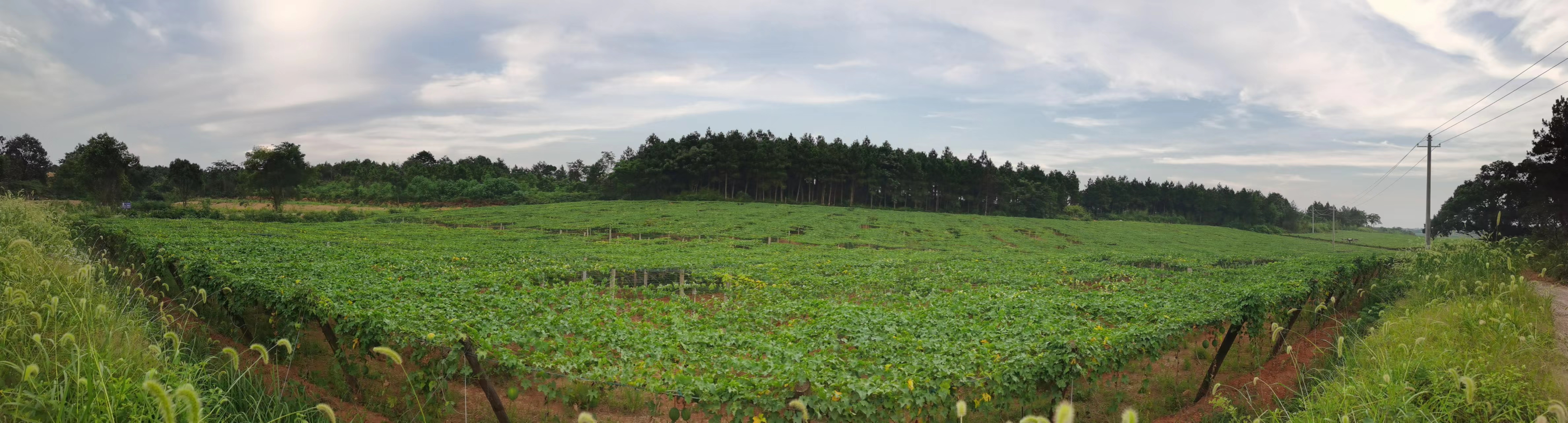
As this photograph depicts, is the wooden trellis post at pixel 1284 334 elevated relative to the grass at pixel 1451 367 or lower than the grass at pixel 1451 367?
lower

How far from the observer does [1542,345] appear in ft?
26.1

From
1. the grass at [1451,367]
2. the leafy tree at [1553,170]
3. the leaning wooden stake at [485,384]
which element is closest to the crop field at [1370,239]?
the leafy tree at [1553,170]

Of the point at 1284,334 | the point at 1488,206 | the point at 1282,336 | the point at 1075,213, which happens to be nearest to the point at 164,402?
the point at 1282,336

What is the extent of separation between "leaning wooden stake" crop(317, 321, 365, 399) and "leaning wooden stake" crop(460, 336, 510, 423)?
2.64 metres

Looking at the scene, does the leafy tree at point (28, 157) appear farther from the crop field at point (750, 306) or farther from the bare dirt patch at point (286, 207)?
the crop field at point (750, 306)

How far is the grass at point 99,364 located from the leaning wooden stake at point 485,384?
1.43 meters

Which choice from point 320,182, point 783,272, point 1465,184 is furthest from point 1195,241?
point 320,182

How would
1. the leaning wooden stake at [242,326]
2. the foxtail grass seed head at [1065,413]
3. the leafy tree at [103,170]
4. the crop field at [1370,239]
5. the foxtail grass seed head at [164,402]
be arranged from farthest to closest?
the crop field at [1370,239] → the leafy tree at [103,170] → the leaning wooden stake at [242,326] → the foxtail grass seed head at [1065,413] → the foxtail grass seed head at [164,402]

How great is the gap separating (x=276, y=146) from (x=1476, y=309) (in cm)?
7558

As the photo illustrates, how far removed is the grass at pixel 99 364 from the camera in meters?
3.88

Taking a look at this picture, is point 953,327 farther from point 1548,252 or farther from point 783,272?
point 1548,252

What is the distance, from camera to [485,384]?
672 centimetres

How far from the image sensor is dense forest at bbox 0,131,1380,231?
66812mm

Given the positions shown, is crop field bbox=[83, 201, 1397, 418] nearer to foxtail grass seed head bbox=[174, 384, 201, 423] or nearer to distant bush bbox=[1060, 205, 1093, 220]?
foxtail grass seed head bbox=[174, 384, 201, 423]
